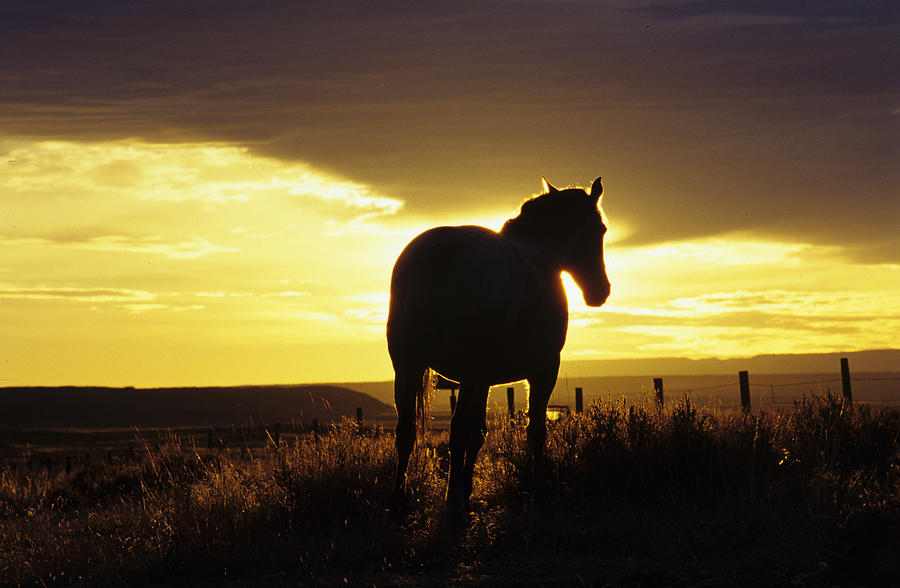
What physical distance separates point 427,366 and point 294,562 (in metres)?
2.11

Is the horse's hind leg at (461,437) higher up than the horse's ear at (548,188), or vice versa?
the horse's ear at (548,188)

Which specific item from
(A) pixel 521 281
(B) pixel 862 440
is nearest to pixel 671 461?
(A) pixel 521 281

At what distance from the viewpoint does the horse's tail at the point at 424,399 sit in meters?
8.58

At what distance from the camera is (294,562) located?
7586mm

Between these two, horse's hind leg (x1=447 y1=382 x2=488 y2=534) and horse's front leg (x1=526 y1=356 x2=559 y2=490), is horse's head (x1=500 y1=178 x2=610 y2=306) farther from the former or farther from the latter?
horse's hind leg (x1=447 y1=382 x2=488 y2=534)

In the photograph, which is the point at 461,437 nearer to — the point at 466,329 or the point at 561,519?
the point at 466,329

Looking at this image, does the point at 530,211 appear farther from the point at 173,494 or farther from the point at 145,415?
the point at 145,415

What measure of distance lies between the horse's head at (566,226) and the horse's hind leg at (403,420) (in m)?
2.18

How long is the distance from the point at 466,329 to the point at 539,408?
1.63 meters

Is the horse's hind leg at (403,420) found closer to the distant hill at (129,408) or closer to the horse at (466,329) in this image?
the horse at (466,329)

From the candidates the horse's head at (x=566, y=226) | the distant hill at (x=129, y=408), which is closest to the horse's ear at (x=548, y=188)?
the horse's head at (x=566, y=226)

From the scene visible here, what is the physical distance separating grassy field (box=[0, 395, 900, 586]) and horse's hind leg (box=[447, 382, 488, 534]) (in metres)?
0.20

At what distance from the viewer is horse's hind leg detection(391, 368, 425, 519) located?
26.1 feet

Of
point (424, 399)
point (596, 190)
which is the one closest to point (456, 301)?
point (424, 399)
